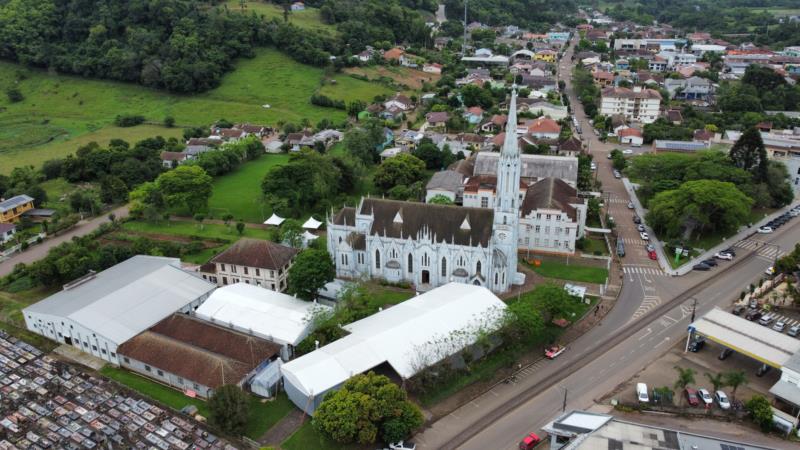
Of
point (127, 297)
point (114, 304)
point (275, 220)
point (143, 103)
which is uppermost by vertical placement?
point (143, 103)

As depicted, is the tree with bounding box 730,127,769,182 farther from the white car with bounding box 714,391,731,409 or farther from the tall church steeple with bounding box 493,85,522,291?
the white car with bounding box 714,391,731,409

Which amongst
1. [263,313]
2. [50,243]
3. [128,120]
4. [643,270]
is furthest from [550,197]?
[128,120]

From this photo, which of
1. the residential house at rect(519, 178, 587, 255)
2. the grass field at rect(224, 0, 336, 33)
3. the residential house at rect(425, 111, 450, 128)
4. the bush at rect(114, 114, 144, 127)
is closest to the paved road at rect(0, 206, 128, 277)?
the bush at rect(114, 114, 144, 127)

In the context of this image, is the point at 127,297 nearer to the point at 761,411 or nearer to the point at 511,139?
the point at 511,139

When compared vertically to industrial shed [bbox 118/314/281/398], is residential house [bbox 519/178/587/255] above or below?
above

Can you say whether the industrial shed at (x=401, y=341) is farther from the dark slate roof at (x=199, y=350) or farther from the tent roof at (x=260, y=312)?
the tent roof at (x=260, y=312)

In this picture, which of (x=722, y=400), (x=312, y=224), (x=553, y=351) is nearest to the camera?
(x=722, y=400)

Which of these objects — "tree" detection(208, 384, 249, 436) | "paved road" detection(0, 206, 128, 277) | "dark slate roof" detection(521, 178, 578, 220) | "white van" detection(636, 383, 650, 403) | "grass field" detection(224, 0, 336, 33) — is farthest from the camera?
"grass field" detection(224, 0, 336, 33)

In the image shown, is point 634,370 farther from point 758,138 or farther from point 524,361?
point 758,138
